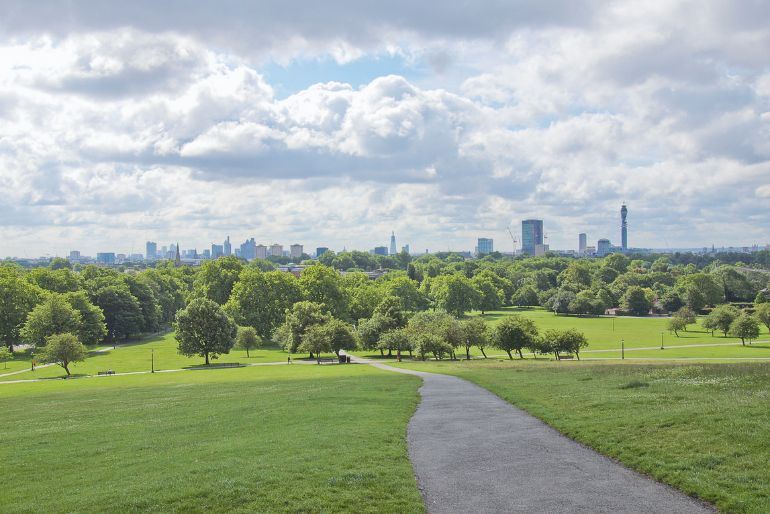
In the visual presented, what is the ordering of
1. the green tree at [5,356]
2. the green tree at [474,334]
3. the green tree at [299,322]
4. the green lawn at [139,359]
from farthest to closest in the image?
the green tree at [299,322] < the green tree at [474,334] < the green tree at [5,356] < the green lawn at [139,359]

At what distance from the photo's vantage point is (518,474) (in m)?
14.5

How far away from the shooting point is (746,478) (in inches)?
503

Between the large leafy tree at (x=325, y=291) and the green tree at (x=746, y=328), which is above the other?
the large leafy tree at (x=325, y=291)

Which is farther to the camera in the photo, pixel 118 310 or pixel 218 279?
pixel 218 279

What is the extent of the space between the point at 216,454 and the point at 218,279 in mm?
89831

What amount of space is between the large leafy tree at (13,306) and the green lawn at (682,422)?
248 feet

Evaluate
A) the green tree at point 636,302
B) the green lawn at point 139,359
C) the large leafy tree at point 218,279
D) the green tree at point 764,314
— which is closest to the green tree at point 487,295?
the green tree at point 636,302

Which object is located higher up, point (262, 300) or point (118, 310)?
point (262, 300)

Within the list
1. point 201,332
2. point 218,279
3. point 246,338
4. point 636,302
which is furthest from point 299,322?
point 636,302

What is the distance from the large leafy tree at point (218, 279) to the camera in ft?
334

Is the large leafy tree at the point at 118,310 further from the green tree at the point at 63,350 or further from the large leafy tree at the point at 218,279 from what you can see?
the green tree at the point at 63,350

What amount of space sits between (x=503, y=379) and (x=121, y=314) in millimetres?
79155

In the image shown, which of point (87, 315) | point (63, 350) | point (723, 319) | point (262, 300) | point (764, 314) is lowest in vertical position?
point (723, 319)

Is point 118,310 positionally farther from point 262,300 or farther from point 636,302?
point 636,302
